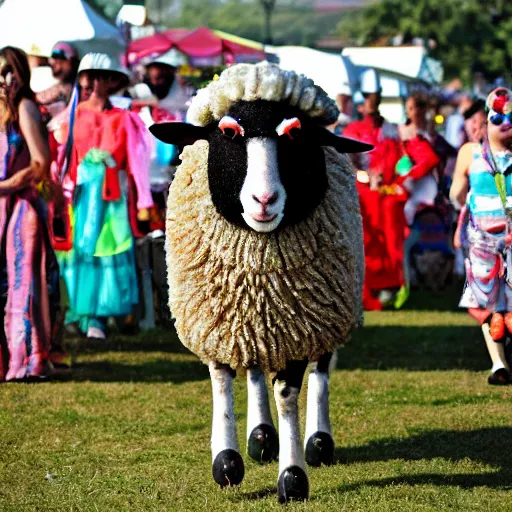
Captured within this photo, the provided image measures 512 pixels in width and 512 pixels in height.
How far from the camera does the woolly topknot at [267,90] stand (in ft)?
18.6

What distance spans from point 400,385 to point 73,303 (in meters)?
3.16

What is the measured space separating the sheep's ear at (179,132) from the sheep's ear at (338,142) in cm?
50

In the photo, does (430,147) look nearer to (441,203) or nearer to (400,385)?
(441,203)

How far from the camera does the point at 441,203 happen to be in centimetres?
1451

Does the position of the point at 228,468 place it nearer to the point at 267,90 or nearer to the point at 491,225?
the point at 267,90

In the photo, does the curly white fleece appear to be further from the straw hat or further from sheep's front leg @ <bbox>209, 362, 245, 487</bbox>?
the straw hat

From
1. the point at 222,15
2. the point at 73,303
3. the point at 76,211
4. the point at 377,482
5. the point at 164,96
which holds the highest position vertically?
the point at 222,15

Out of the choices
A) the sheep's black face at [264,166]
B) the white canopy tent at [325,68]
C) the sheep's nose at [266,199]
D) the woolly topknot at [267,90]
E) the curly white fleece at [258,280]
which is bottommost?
the curly white fleece at [258,280]

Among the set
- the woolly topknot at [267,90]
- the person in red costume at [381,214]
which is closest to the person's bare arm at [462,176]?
the woolly topknot at [267,90]

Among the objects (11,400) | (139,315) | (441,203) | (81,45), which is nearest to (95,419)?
(11,400)

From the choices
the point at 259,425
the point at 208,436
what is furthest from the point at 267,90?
the point at 208,436

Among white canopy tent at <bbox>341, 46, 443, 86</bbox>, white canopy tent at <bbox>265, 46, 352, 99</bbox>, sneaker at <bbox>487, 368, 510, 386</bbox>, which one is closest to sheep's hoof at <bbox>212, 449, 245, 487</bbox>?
sneaker at <bbox>487, 368, 510, 386</bbox>

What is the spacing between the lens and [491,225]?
8.74 meters

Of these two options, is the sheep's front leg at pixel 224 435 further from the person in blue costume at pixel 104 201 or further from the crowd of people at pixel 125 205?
the person in blue costume at pixel 104 201
